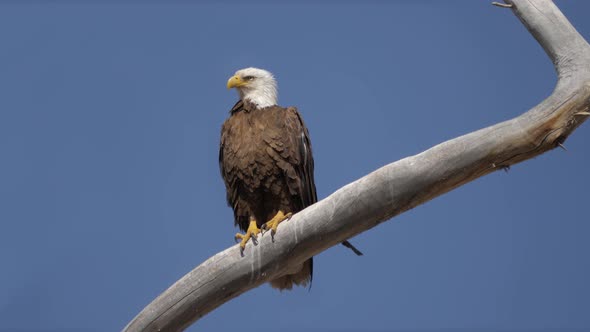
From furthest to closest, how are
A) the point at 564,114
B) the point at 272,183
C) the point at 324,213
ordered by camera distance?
Answer: the point at 272,183 → the point at 324,213 → the point at 564,114

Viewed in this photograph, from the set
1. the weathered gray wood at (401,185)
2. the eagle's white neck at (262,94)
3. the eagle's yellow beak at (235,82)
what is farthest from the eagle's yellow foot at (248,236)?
the eagle's yellow beak at (235,82)

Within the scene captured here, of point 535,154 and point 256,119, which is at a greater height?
point 256,119

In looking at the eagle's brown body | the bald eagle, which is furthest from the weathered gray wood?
the eagle's brown body

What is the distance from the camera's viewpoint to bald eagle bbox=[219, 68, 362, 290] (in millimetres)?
5812

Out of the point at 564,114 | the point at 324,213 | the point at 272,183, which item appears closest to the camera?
the point at 564,114

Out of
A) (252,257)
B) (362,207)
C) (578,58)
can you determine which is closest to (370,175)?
(362,207)

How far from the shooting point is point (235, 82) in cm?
669

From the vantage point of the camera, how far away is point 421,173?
4.63m

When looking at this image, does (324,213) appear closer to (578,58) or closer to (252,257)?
(252,257)

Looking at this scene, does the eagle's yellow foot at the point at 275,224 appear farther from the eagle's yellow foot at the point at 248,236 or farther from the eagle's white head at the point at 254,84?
the eagle's white head at the point at 254,84

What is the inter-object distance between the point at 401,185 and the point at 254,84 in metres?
2.42

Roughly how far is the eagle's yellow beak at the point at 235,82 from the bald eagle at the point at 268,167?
0.54 m

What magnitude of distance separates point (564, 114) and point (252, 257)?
2.18 meters

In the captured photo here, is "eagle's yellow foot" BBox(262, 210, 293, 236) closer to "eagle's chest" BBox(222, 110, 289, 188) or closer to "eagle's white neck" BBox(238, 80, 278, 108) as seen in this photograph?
"eagle's chest" BBox(222, 110, 289, 188)
